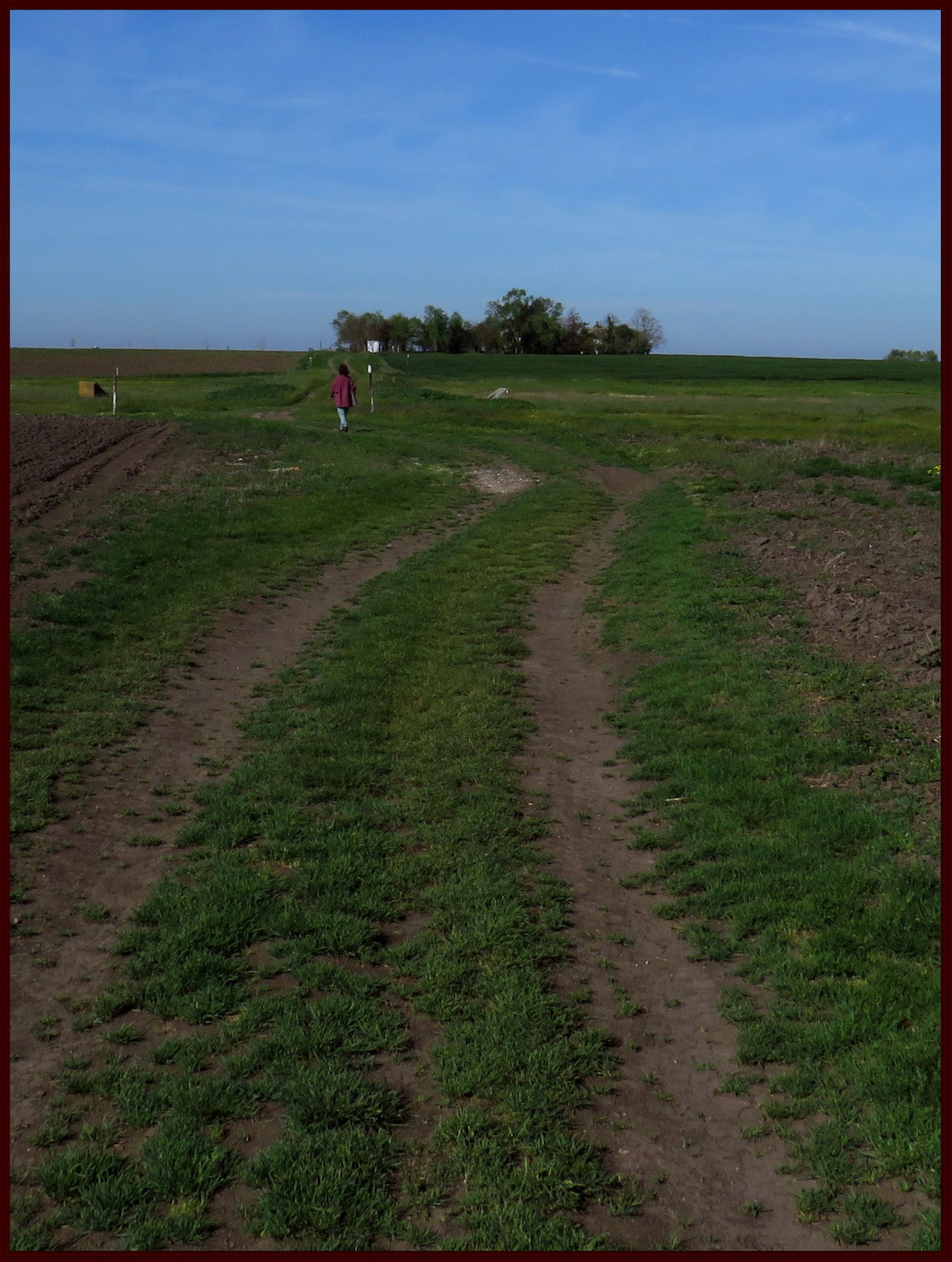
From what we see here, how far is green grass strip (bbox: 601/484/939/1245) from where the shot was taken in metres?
4.19

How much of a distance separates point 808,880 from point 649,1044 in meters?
1.77

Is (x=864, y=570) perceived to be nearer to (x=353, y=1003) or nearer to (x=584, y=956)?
(x=584, y=956)

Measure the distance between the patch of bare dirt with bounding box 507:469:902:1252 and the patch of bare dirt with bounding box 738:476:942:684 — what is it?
3309 millimetres

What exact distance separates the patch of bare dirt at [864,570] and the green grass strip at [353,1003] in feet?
13.4

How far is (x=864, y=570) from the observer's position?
13336 millimetres

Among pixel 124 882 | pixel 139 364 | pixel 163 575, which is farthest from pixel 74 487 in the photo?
pixel 139 364

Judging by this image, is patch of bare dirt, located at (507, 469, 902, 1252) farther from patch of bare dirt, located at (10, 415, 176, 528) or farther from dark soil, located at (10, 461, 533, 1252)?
patch of bare dirt, located at (10, 415, 176, 528)

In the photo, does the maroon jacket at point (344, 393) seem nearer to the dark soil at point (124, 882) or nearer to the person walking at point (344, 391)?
the person walking at point (344, 391)

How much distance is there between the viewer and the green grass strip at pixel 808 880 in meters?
4.19

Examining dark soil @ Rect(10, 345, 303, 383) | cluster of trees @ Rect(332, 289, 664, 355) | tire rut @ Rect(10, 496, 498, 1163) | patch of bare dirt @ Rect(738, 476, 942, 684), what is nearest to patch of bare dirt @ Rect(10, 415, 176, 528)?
tire rut @ Rect(10, 496, 498, 1163)

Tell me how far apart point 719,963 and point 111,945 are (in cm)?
341

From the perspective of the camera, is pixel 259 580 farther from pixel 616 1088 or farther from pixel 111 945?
pixel 616 1088

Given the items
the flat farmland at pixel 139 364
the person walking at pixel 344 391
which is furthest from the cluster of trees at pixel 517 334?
the person walking at pixel 344 391

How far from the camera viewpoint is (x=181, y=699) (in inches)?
364
